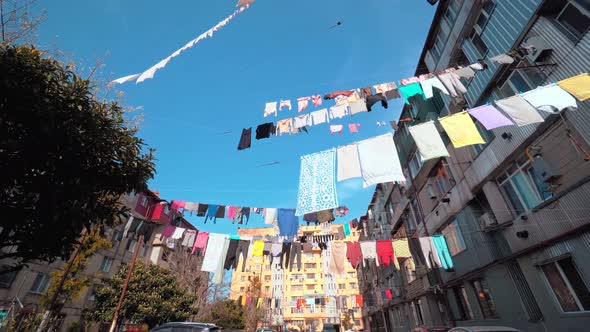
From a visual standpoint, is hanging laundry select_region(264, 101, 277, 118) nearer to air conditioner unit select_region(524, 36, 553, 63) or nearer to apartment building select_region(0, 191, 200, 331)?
apartment building select_region(0, 191, 200, 331)

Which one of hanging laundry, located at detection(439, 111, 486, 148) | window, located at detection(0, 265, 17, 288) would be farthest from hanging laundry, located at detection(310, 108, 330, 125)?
window, located at detection(0, 265, 17, 288)

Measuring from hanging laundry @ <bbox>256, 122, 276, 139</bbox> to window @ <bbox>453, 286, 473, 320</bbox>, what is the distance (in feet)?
45.8

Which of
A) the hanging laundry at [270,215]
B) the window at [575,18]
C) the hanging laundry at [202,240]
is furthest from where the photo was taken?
the hanging laundry at [202,240]

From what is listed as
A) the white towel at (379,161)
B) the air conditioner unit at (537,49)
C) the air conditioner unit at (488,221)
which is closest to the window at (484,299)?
the air conditioner unit at (488,221)

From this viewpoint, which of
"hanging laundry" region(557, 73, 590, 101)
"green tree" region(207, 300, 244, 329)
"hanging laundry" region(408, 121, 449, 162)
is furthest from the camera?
"green tree" region(207, 300, 244, 329)

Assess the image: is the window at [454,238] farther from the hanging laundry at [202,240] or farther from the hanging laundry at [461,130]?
the hanging laundry at [202,240]

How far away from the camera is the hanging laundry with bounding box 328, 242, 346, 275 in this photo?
50.6 ft

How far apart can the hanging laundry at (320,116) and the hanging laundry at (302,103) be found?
0.80 m

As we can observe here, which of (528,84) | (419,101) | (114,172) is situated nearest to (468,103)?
(528,84)

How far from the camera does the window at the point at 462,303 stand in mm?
14047

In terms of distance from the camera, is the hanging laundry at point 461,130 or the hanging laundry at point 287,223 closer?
the hanging laundry at point 461,130

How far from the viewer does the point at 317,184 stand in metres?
11.4

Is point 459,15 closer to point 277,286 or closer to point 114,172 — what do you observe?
point 114,172

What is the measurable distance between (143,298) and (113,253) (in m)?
10.2
